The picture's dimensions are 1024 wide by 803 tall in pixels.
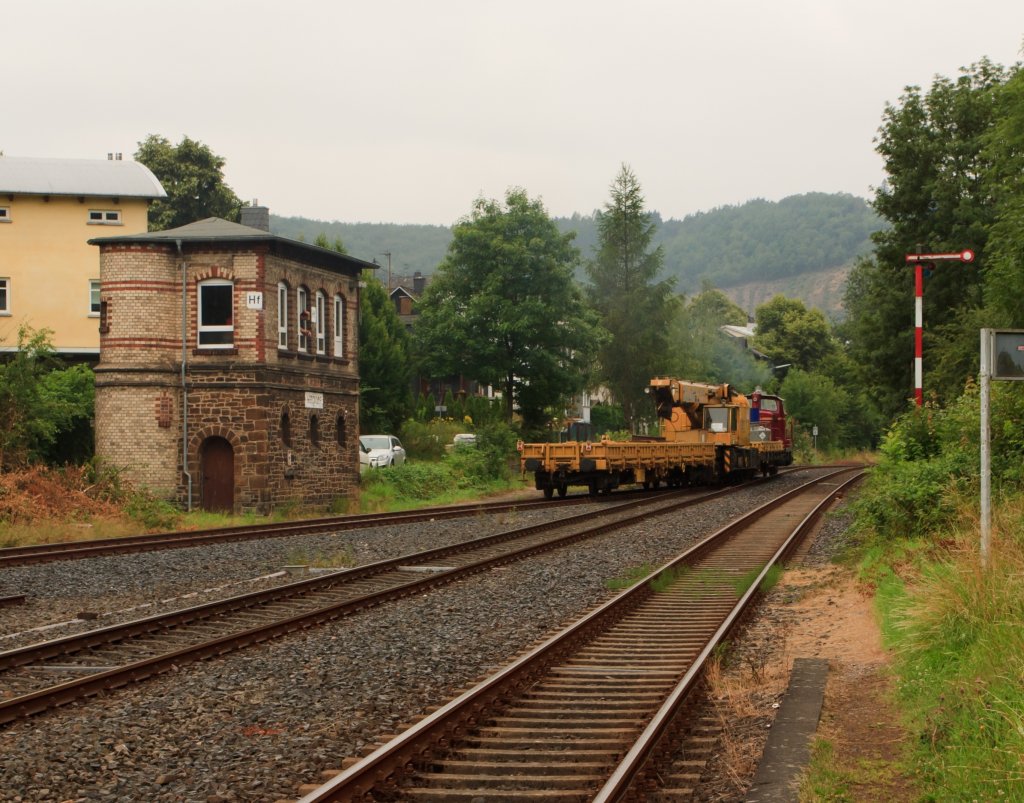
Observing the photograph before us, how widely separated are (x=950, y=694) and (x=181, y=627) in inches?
288

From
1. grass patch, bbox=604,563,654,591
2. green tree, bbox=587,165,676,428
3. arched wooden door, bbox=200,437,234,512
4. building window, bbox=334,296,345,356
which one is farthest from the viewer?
green tree, bbox=587,165,676,428

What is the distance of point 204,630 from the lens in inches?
482

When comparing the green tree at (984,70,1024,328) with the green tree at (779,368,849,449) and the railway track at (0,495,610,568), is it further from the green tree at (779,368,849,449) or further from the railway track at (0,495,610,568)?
the green tree at (779,368,849,449)

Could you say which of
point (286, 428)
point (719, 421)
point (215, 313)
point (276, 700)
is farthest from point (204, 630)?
point (719, 421)

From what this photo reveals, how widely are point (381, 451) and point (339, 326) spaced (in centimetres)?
1086

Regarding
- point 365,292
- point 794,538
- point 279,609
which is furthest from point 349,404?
point 365,292

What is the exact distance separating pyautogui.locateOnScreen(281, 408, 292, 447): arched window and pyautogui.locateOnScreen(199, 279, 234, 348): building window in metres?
2.31

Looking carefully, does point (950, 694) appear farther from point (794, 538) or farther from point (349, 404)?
point (349, 404)

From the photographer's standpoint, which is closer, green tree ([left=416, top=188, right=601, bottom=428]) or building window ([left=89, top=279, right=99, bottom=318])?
building window ([left=89, top=279, right=99, bottom=318])

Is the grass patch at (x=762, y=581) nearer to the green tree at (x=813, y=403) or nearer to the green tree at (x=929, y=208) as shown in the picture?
the green tree at (x=929, y=208)

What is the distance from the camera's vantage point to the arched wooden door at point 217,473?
31891mm

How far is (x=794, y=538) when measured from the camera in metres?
21.1

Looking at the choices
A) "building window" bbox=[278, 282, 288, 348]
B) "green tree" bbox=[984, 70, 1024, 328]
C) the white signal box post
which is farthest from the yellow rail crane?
the white signal box post

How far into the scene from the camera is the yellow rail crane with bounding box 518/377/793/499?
1379 inches
